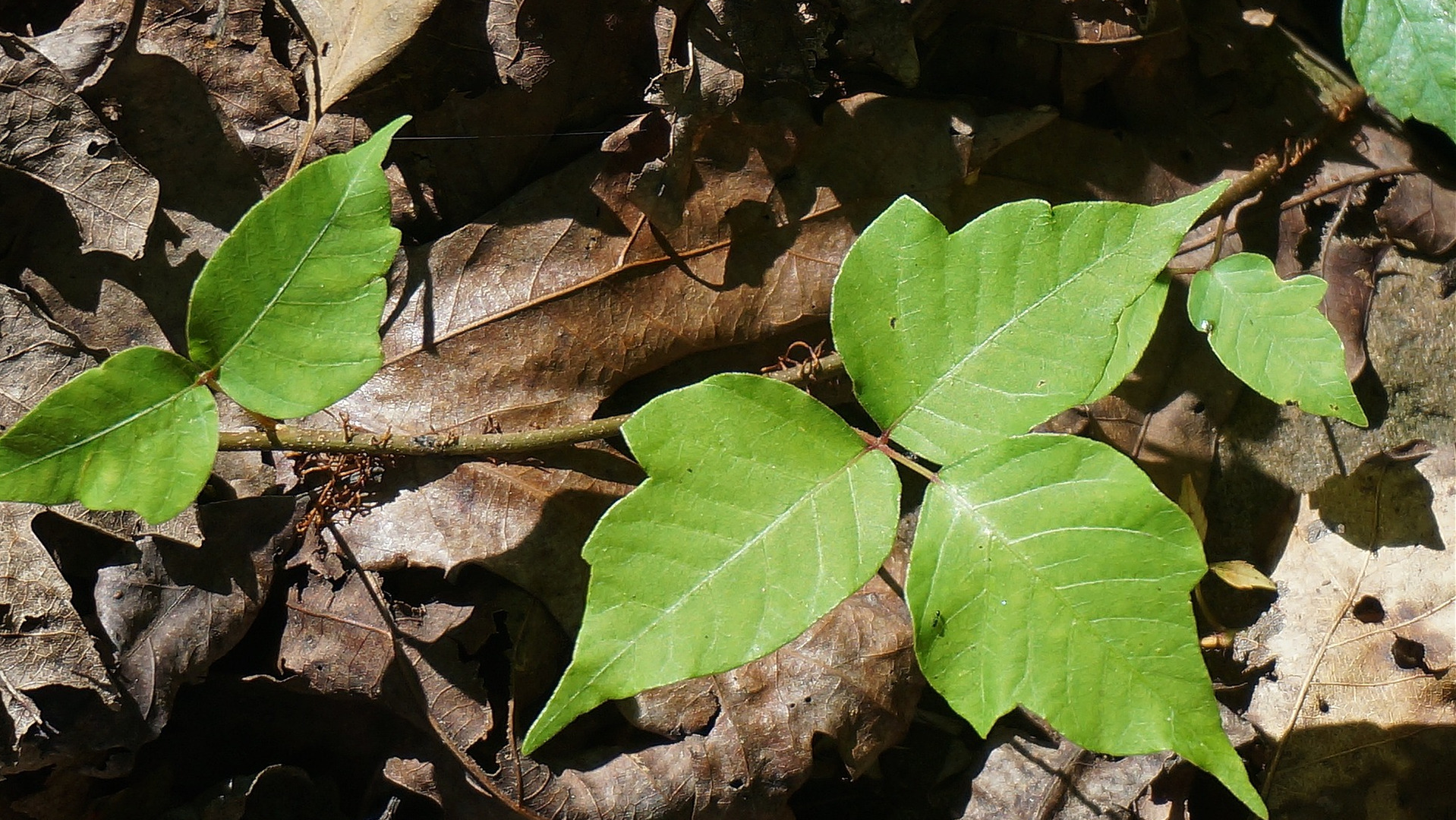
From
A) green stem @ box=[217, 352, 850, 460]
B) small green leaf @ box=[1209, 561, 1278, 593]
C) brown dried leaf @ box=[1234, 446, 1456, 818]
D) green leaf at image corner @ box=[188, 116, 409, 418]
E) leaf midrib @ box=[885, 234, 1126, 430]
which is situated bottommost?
brown dried leaf @ box=[1234, 446, 1456, 818]

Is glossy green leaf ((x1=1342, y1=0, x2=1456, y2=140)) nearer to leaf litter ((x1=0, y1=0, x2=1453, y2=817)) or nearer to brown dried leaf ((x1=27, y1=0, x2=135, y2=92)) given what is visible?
leaf litter ((x1=0, y1=0, x2=1453, y2=817))

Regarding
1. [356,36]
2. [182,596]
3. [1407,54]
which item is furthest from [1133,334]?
[182,596]

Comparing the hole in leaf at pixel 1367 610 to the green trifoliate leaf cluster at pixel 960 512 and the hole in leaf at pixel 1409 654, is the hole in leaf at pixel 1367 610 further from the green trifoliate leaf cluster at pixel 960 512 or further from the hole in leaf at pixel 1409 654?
the green trifoliate leaf cluster at pixel 960 512

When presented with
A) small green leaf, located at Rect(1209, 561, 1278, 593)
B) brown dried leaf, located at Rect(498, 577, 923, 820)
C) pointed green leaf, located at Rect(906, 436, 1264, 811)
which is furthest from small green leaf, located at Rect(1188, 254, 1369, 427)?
brown dried leaf, located at Rect(498, 577, 923, 820)

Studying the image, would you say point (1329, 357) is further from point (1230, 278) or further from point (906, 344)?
point (906, 344)

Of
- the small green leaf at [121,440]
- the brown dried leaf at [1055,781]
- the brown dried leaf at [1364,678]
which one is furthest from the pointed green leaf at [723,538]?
the brown dried leaf at [1364,678]

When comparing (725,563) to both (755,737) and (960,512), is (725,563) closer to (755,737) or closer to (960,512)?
(960,512)
